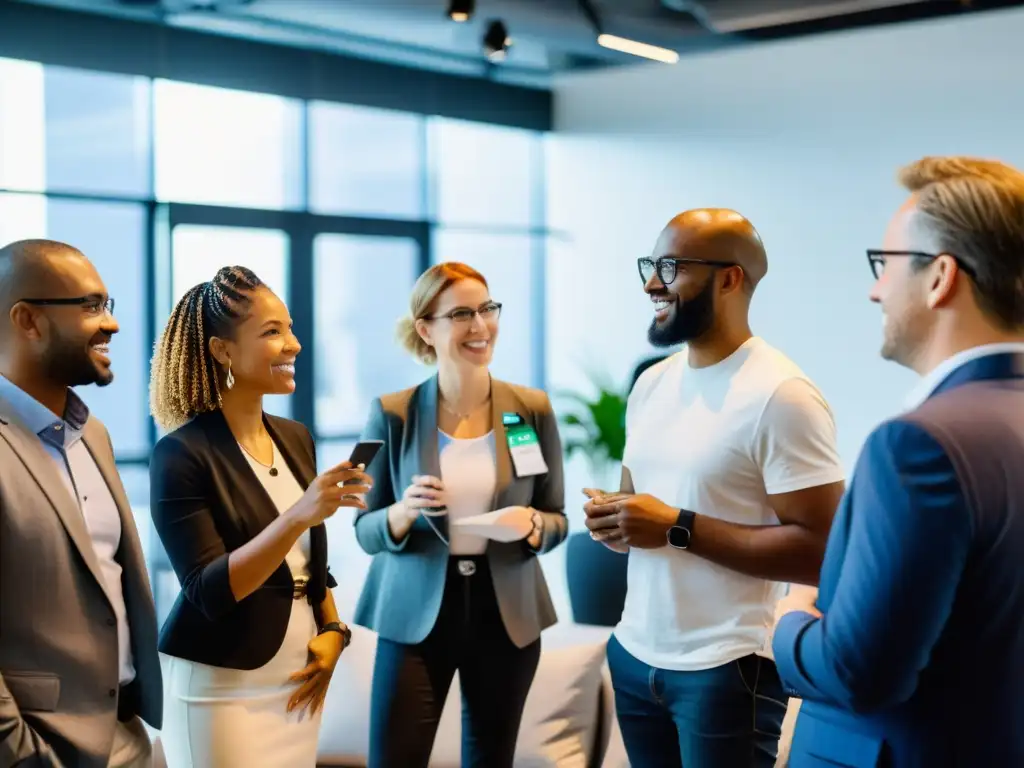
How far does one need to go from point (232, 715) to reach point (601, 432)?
5.43 metres

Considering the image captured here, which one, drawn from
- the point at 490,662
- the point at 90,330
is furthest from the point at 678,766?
the point at 90,330

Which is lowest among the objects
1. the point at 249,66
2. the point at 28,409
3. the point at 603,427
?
the point at 603,427

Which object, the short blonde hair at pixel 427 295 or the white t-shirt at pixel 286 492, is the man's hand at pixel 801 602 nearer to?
the white t-shirt at pixel 286 492

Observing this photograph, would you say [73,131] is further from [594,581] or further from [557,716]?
[557,716]

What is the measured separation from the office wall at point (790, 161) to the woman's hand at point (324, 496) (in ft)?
17.3

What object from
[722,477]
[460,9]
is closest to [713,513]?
[722,477]

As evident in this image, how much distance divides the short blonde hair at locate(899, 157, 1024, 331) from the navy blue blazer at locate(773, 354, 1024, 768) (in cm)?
8

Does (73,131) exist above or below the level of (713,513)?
above

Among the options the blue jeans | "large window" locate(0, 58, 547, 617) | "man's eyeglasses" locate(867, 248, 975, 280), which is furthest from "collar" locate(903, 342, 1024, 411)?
"large window" locate(0, 58, 547, 617)

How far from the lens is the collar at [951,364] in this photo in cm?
152

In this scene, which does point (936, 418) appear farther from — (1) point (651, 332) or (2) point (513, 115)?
(2) point (513, 115)

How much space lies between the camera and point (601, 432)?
7500 mm

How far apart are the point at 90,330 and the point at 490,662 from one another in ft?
4.47

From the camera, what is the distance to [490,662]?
2.88 m
